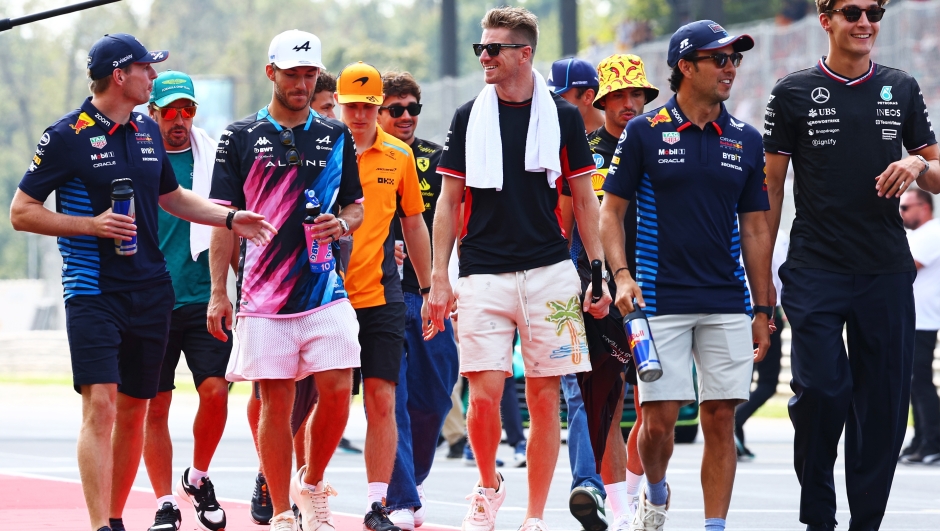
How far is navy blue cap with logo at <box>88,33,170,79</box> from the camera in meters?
7.85

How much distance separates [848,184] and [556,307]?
1.51m

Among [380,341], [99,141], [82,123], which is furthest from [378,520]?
[82,123]

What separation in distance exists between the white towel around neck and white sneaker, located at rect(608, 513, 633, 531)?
1796 mm

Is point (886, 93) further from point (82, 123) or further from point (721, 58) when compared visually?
point (82, 123)

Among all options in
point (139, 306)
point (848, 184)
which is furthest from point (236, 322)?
point (848, 184)

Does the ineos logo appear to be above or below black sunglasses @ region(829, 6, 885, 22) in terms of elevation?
below

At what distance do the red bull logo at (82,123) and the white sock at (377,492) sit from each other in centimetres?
235

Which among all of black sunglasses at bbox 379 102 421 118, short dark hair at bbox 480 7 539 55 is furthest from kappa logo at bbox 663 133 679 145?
black sunglasses at bbox 379 102 421 118

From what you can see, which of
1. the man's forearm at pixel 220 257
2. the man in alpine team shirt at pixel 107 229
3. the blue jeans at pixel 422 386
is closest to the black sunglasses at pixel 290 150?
the man in alpine team shirt at pixel 107 229

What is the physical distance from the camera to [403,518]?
348 inches

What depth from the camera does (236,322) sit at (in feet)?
26.9

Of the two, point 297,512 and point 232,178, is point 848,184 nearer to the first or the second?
point 232,178

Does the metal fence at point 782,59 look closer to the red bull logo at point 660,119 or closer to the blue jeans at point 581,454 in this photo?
the blue jeans at point 581,454

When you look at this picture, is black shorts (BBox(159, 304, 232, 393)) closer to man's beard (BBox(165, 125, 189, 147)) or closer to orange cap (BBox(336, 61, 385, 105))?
man's beard (BBox(165, 125, 189, 147))
